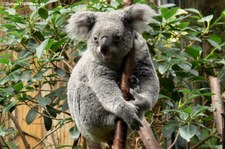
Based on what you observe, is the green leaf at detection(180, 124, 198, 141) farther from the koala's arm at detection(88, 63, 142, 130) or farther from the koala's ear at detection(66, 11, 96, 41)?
the koala's ear at detection(66, 11, 96, 41)

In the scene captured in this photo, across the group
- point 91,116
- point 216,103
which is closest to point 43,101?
point 91,116

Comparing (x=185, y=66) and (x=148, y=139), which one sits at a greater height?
(x=185, y=66)

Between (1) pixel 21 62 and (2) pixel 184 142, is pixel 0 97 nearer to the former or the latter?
(1) pixel 21 62

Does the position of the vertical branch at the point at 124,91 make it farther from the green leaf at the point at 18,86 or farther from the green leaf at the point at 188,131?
the green leaf at the point at 18,86

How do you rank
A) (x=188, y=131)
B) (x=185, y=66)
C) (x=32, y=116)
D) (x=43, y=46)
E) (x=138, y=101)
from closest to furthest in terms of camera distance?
(x=138, y=101) → (x=188, y=131) → (x=43, y=46) → (x=185, y=66) → (x=32, y=116)

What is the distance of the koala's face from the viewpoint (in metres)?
2.32

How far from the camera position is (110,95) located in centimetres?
237

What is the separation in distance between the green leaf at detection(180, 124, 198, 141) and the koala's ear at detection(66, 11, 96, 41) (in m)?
0.84

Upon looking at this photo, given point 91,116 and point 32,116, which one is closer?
point 91,116

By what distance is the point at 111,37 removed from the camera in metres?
2.32

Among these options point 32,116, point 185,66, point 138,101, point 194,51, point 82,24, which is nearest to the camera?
point 138,101

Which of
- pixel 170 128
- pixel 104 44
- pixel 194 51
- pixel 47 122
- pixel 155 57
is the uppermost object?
pixel 104 44

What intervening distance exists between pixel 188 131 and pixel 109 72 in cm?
67

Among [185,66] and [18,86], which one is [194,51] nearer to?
[185,66]
